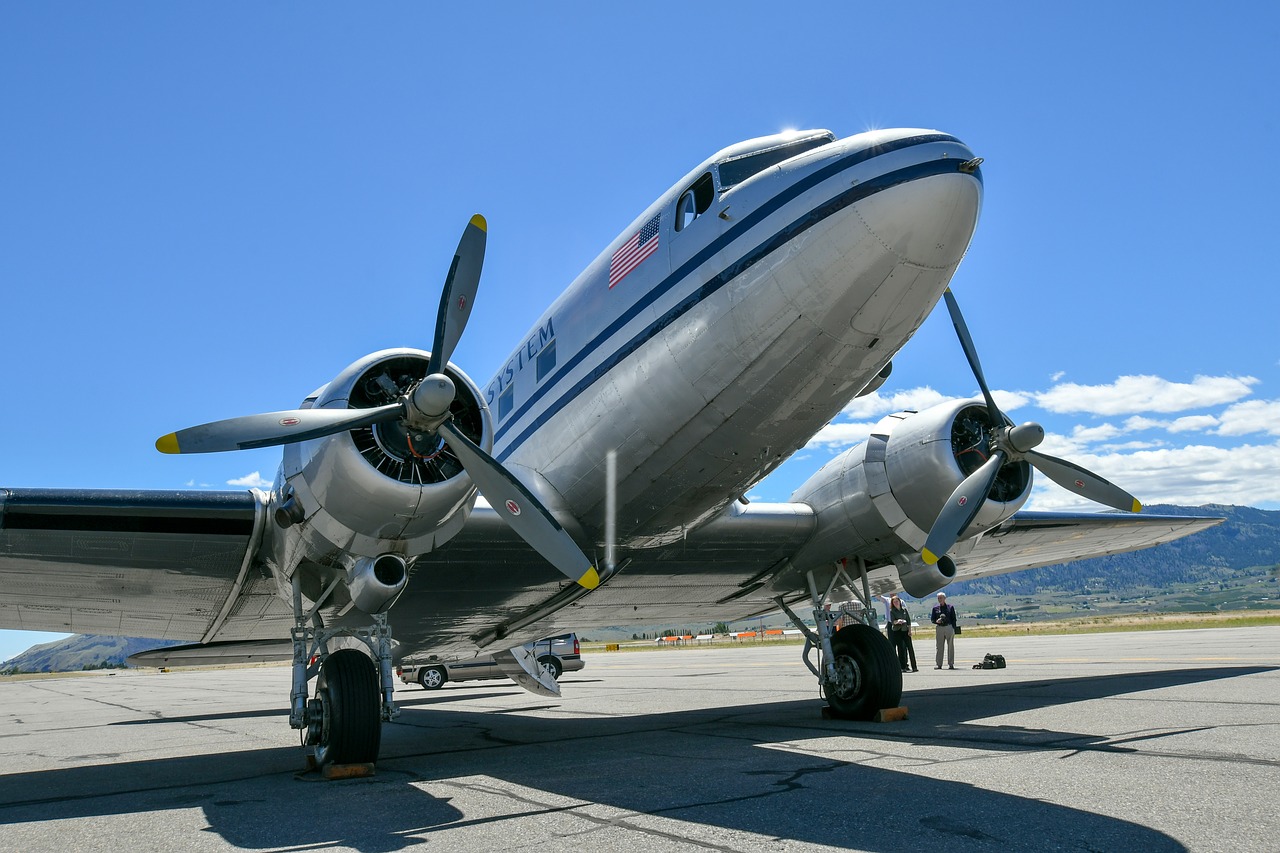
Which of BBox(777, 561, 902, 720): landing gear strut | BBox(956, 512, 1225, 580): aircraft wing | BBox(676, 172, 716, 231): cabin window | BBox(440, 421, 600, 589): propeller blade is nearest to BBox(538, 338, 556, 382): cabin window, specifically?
BBox(676, 172, 716, 231): cabin window

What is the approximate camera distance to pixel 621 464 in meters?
9.30

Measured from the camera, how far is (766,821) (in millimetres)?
5188

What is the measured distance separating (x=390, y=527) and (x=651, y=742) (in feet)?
12.2

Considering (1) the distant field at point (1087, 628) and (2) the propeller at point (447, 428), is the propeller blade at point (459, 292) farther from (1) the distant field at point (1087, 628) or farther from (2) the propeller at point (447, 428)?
(1) the distant field at point (1087, 628)

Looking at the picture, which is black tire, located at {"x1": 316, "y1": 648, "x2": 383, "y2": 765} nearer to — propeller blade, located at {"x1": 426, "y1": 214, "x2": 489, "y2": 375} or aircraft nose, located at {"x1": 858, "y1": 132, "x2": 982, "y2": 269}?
propeller blade, located at {"x1": 426, "y1": 214, "x2": 489, "y2": 375}

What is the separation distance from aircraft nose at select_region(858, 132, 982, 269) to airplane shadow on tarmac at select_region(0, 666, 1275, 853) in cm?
385

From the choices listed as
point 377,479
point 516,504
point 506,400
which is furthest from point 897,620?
point 377,479

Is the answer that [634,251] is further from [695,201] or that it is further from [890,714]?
[890,714]

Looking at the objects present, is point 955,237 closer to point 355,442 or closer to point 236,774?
point 355,442

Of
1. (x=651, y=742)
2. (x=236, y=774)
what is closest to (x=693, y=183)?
(x=651, y=742)

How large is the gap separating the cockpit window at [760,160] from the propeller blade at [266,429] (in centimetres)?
360

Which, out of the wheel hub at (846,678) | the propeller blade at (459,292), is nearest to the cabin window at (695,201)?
the propeller blade at (459,292)

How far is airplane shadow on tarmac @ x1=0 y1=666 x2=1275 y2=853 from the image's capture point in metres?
4.96

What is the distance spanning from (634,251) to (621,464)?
217 centimetres
